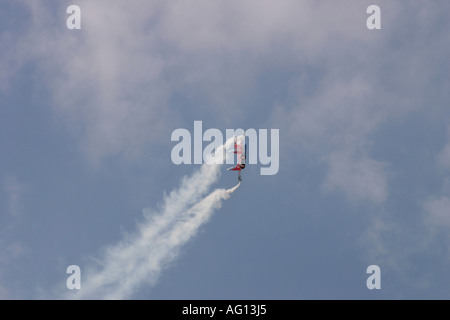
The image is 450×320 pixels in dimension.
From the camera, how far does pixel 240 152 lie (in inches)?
6383

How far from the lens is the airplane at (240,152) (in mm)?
161250

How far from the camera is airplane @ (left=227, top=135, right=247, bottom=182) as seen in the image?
161 m
